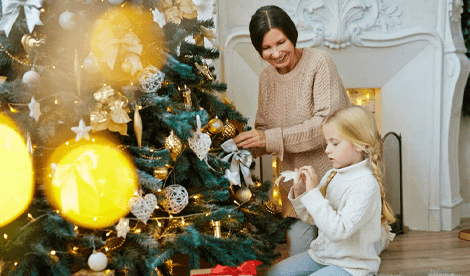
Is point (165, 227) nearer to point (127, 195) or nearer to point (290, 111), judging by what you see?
point (127, 195)

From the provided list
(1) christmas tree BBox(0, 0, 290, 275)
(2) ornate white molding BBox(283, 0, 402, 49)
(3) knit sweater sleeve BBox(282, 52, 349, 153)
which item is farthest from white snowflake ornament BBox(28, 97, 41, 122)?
(2) ornate white molding BBox(283, 0, 402, 49)

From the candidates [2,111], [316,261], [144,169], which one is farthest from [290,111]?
[2,111]

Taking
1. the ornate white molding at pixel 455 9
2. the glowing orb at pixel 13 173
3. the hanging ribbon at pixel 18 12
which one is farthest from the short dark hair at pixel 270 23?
the ornate white molding at pixel 455 9

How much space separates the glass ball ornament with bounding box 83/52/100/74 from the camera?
4.28ft

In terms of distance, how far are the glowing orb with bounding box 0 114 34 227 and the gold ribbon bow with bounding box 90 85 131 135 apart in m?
0.20

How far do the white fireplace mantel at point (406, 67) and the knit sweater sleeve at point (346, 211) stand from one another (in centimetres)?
151

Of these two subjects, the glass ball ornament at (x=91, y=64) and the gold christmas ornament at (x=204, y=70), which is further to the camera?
the gold christmas ornament at (x=204, y=70)

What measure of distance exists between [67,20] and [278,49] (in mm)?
879

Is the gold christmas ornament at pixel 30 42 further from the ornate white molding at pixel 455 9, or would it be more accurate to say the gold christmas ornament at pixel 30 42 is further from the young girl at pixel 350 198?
the ornate white molding at pixel 455 9

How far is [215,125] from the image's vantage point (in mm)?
1645

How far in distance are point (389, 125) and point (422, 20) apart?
0.69m

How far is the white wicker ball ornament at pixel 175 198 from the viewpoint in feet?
4.68

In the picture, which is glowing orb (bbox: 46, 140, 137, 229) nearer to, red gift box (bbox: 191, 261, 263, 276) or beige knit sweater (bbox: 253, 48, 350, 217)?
red gift box (bbox: 191, 261, 263, 276)

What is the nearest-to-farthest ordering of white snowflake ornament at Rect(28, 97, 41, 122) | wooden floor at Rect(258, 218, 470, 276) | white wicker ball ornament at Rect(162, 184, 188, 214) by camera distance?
1. white snowflake ornament at Rect(28, 97, 41, 122)
2. white wicker ball ornament at Rect(162, 184, 188, 214)
3. wooden floor at Rect(258, 218, 470, 276)
